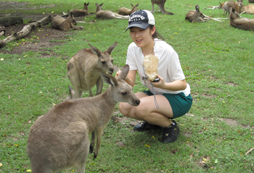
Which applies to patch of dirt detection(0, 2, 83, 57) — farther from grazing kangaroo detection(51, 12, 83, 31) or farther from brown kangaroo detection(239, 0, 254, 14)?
brown kangaroo detection(239, 0, 254, 14)

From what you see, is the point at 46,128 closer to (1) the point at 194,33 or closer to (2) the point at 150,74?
(2) the point at 150,74

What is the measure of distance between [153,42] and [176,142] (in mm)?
1179

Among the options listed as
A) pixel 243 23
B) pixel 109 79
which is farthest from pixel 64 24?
pixel 109 79

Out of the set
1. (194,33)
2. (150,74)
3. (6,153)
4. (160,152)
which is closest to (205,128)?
(160,152)

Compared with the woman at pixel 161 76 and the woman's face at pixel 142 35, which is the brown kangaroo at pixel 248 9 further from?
the woman's face at pixel 142 35

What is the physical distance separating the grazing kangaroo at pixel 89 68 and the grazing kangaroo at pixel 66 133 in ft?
4.09

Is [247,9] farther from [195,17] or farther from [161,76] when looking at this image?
[161,76]

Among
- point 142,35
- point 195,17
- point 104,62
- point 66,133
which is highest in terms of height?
point 142,35

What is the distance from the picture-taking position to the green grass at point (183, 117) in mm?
2809

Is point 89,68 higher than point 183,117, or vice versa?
point 89,68

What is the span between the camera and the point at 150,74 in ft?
8.57

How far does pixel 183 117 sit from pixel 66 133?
6.48 ft

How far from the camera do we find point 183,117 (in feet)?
12.1

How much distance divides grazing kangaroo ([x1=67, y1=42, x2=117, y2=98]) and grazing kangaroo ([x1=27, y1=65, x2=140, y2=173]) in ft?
4.09
